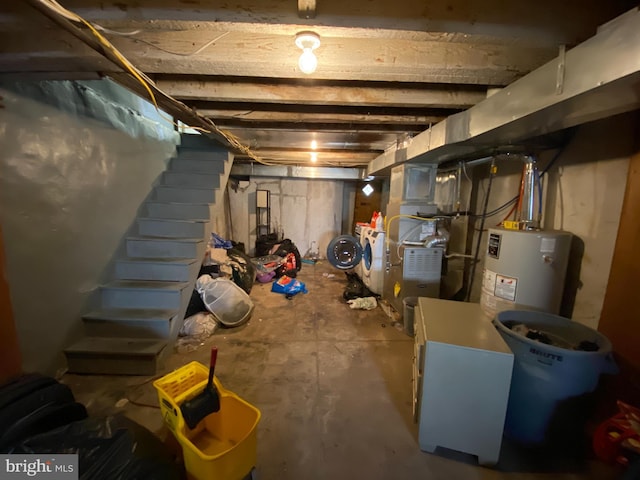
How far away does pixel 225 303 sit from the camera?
273 cm

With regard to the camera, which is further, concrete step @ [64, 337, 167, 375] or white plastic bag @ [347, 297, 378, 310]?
white plastic bag @ [347, 297, 378, 310]

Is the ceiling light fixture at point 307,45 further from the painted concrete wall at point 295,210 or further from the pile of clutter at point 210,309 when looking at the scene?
the painted concrete wall at point 295,210

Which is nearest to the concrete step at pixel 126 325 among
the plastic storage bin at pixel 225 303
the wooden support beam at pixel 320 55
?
the plastic storage bin at pixel 225 303

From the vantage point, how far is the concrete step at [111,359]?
1908 mm

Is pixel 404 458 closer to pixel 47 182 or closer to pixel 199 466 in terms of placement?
pixel 199 466

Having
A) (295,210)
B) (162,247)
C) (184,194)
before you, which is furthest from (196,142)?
(295,210)

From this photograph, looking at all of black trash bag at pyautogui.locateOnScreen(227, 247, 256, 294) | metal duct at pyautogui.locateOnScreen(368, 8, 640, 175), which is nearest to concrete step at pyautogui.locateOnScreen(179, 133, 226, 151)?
black trash bag at pyautogui.locateOnScreen(227, 247, 256, 294)

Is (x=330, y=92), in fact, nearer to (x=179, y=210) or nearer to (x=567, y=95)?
(x=567, y=95)

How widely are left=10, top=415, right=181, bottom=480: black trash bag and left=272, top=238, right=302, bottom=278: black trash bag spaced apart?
10.7 ft

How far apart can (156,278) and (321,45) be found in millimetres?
2388

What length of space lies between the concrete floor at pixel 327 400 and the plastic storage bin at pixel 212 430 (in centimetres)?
23

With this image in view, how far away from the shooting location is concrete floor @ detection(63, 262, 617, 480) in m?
1.32

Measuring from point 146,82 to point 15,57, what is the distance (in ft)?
1.73

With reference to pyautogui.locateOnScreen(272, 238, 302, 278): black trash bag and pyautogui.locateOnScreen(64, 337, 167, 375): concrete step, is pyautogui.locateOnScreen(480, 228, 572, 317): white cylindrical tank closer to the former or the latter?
pyautogui.locateOnScreen(64, 337, 167, 375): concrete step
